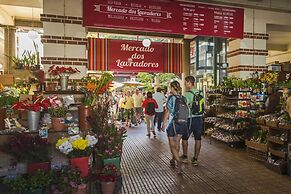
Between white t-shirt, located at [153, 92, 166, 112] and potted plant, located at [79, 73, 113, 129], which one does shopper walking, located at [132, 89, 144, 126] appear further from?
potted plant, located at [79, 73, 113, 129]

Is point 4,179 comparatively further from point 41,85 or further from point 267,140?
point 267,140

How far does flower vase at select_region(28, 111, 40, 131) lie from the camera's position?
3156 millimetres

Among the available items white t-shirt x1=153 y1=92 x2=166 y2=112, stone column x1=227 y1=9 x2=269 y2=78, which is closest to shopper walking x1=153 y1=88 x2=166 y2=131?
white t-shirt x1=153 y1=92 x2=166 y2=112

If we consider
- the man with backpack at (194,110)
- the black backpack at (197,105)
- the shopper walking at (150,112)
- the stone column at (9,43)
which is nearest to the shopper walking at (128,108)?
the shopper walking at (150,112)

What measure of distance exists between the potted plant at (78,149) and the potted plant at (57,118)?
0.19m

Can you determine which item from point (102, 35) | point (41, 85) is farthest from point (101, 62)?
point (41, 85)

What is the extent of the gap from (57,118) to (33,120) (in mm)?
278

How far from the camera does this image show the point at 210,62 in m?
10.6

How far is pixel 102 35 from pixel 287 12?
17.6 ft

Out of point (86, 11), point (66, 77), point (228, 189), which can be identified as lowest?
point (228, 189)

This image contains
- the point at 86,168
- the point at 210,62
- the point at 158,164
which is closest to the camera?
the point at 86,168

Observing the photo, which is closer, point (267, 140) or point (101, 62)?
point (267, 140)

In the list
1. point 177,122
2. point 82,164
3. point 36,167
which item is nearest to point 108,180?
point 82,164

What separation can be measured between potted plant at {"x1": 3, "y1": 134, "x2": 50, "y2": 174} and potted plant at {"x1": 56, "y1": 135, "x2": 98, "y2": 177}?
0.63 ft
